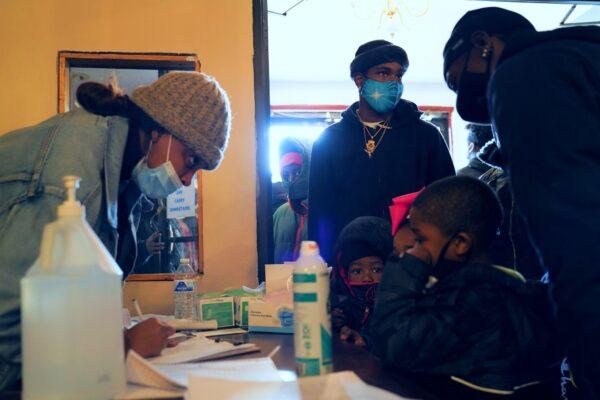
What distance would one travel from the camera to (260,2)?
242 centimetres

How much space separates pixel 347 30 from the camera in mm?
5301

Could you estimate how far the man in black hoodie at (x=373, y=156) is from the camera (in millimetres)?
2092

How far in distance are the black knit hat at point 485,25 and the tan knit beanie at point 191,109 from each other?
64 centimetres

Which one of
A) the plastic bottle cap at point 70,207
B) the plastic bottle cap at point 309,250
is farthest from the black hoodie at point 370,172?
the plastic bottle cap at point 70,207

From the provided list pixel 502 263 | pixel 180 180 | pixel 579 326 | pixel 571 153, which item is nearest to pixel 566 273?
pixel 579 326

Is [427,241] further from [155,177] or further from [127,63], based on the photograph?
[127,63]

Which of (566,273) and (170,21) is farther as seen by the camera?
(170,21)

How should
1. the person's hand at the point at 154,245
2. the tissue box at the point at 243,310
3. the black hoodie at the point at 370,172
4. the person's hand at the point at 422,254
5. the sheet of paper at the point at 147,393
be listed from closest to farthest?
the sheet of paper at the point at 147,393
the person's hand at the point at 422,254
the tissue box at the point at 243,310
the black hoodie at the point at 370,172
the person's hand at the point at 154,245

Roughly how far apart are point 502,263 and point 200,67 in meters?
1.47

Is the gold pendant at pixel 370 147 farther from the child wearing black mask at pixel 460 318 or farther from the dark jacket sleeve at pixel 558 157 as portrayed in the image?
the dark jacket sleeve at pixel 558 157

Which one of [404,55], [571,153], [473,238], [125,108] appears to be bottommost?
[473,238]

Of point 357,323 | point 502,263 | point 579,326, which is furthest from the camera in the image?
point 502,263

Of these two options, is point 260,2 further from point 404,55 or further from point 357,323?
point 357,323

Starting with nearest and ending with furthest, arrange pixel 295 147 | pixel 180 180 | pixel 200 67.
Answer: pixel 180 180
pixel 200 67
pixel 295 147
